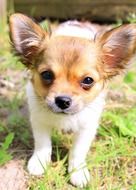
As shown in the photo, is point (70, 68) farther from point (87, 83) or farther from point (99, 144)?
point (99, 144)

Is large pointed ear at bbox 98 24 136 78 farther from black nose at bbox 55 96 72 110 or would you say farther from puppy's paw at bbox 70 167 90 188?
puppy's paw at bbox 70 167 90 188

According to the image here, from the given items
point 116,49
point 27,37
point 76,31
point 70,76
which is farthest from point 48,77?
point 76,31

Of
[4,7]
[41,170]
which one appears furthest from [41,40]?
[4,7]

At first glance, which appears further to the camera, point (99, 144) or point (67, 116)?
point (99, 144)

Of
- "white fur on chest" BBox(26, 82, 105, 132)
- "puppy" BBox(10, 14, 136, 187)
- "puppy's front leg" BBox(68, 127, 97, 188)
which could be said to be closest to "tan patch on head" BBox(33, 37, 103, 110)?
"puppy" BBox(10, 14, 136, 187)

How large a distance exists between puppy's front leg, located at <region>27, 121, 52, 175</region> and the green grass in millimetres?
54

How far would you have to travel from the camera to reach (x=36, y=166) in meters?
3.22

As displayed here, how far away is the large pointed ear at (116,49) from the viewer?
302 cm

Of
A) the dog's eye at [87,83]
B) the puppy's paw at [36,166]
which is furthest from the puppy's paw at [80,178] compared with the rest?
the dog's eye at [87,83]

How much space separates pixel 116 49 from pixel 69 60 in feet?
1.22

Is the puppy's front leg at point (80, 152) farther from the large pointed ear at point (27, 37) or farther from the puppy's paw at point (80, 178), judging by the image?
the large pointed ear at point (27, 37)

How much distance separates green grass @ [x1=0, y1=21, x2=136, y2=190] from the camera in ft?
10.3

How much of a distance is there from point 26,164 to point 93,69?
81cm

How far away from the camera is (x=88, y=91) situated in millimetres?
2959
